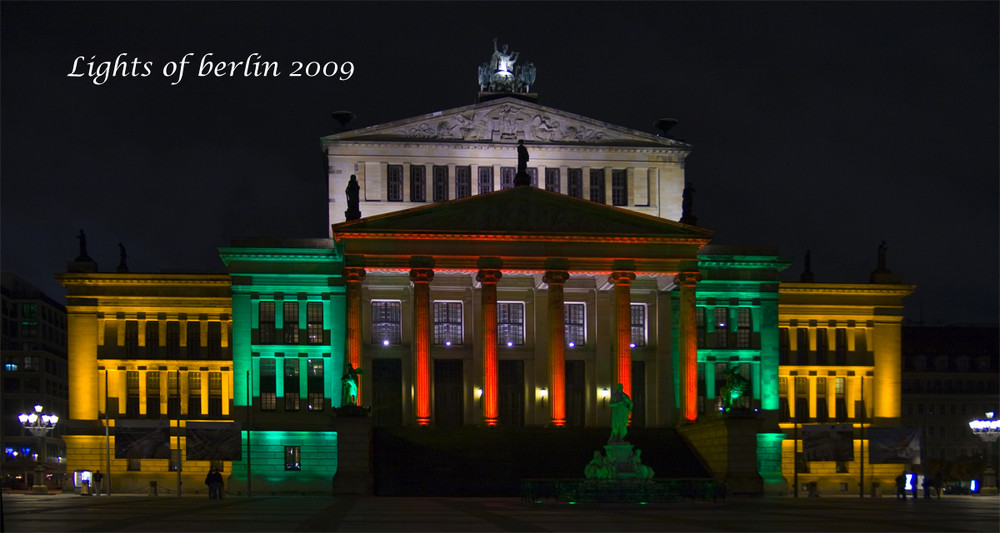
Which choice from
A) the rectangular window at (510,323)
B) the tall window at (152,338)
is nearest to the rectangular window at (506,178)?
the rectangular window at (510,323)

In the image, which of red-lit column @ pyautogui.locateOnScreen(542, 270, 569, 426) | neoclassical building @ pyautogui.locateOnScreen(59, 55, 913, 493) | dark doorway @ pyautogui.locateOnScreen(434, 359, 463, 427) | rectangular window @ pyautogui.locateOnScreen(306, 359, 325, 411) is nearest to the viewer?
red-lit column @ pyautogui.locateOnScreen(542, 270, 569, 426)

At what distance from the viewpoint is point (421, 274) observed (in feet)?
246

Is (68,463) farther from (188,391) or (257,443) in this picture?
(257,443)

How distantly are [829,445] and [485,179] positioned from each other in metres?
26.8

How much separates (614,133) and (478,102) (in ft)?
30.0

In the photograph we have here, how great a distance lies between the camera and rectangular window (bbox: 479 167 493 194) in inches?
3287

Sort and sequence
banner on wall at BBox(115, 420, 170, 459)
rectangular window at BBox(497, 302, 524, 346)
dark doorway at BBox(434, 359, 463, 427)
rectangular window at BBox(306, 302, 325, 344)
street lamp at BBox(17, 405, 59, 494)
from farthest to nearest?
rectangular window at BBox(497, 302, 524, 346) → dark doorway at BBox(434, 359, 463, 427) → rectangular window at BBox(306, 302, 325, 344) → banner on wall at BBox(115, 420, 170, 459) → street lamp at BBox(17, 405, 59, 494)

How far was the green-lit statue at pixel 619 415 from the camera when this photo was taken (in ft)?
187

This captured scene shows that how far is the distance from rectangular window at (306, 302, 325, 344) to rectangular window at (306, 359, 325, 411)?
1390 millimetres

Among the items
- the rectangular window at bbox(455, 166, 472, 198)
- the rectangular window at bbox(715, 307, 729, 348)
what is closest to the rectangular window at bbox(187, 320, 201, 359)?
the rectangular window at bbox(455, 166, 472, 198)

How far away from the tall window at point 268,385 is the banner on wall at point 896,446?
35.3 m

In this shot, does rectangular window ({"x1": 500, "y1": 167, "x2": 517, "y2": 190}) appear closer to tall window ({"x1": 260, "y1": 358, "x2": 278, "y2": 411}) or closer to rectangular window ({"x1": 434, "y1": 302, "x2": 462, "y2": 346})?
rectangular window ({"x1": 434, "y1": 302, "x2": 462, "y2": 346})

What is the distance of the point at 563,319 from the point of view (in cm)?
7706

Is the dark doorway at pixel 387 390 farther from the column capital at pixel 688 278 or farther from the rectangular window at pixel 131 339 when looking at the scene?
the column capital at pixel 688 278
